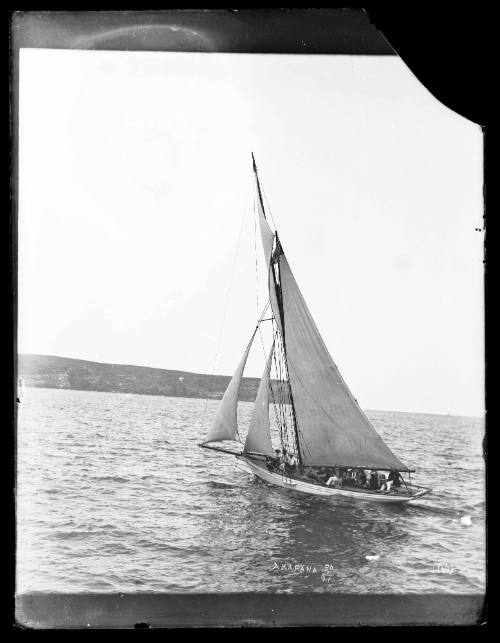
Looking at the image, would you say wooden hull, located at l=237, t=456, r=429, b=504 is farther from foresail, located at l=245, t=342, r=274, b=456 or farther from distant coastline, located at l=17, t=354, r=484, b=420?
distant coastline, located at l=17, t=354, r=484, b=420

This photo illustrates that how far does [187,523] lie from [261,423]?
93cm

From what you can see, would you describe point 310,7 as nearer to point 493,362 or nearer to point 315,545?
point 493,362

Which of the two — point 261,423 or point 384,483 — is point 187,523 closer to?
point 261,423

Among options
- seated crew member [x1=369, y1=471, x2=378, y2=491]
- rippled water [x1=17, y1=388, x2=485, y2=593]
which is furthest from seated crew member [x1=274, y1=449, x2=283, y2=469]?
seated crew member [x1=369, y1=471, x2=378, y2=491]

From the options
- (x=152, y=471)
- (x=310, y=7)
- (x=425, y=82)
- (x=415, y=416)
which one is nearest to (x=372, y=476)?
(x=415, y=416)

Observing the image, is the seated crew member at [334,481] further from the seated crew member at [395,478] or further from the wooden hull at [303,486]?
the seated crew member at [395,478]

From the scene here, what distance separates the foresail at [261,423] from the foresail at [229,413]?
14 cm

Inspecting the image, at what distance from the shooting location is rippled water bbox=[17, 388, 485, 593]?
282 centimetres

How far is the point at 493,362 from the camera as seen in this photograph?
292cm

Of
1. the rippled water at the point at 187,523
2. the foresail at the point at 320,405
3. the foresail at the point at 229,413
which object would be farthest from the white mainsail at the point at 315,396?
the rippled water at the point at 187,523

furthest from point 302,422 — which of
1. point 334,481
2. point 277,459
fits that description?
point 334,481

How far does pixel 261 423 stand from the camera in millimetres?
3652

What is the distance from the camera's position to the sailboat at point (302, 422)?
3080 millimetres

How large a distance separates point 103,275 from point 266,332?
1005 millimetres
